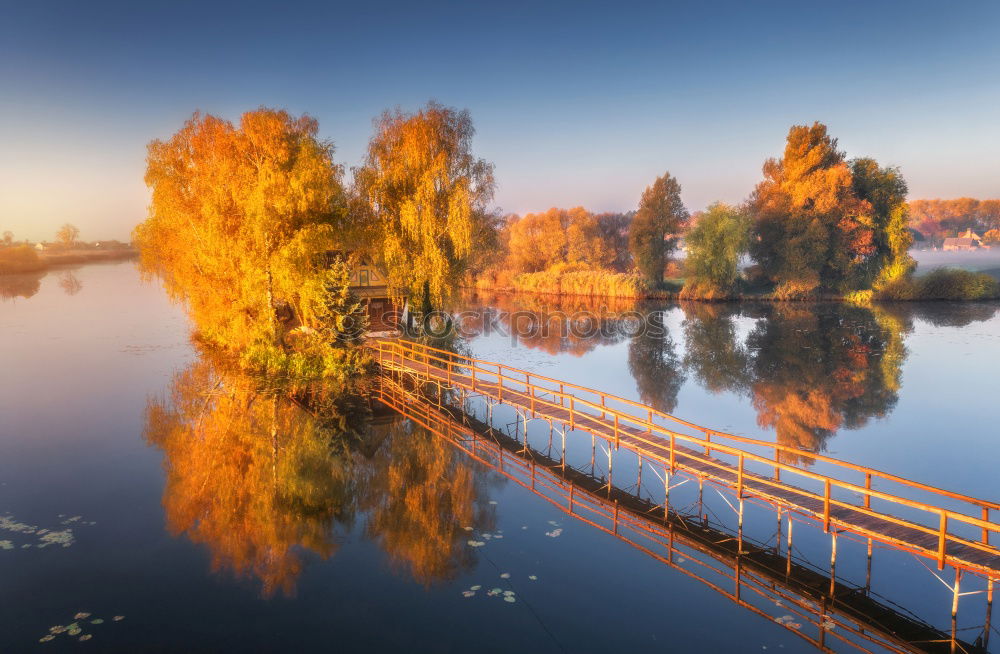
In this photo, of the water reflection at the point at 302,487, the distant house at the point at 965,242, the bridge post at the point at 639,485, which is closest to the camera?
the water reflection at the point at 302,487

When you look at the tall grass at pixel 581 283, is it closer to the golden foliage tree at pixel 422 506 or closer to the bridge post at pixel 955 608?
the golden foliage tree at pixel 422 506

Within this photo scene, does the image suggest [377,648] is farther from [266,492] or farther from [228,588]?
[266,492]

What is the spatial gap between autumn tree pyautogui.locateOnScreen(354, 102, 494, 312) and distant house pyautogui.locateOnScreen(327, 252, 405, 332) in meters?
0.88

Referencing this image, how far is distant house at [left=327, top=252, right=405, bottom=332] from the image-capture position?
3441 centimetres

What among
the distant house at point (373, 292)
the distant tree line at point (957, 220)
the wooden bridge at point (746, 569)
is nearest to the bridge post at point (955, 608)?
the wooden bridge at point (746, 569)

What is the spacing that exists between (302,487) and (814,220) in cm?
6053

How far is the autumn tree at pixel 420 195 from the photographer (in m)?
34.0

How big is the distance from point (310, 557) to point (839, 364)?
3114cm

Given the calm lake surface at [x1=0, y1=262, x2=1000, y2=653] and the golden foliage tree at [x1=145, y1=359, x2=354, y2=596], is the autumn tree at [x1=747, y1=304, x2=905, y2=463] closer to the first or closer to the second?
the calm lake surface at [x1=0, y1=262, x2=1000, y2=653]

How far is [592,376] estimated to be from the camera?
98.8ft

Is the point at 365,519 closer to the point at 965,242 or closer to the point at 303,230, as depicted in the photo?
the point at 303,230

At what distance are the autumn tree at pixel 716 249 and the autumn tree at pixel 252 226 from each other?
45.4 meters

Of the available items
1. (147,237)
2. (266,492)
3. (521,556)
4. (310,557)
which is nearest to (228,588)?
(310,557)

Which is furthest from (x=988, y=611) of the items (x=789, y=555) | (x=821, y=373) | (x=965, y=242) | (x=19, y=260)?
(x=19, y=260)
